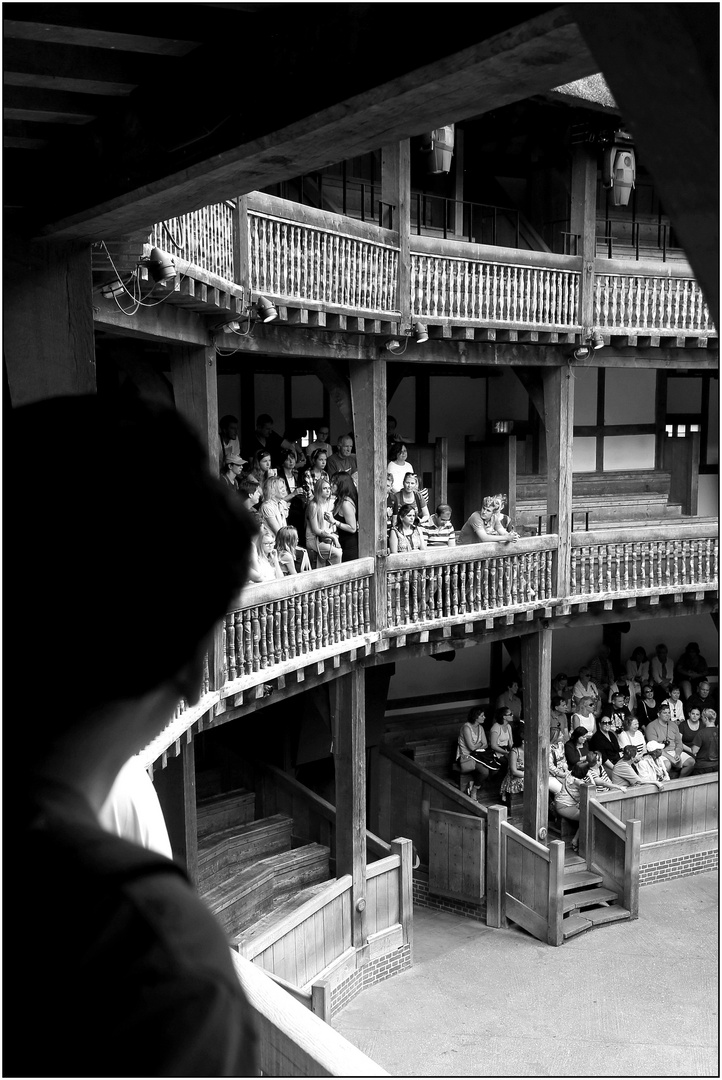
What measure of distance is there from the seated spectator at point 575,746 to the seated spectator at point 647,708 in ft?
5.48

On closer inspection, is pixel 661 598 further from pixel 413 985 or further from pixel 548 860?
pixel 413 985

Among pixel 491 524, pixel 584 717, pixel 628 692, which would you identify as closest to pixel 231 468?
pixel 491 524

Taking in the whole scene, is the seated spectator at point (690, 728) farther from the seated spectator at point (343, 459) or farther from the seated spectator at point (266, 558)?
the seated spectator at point (266, 558)

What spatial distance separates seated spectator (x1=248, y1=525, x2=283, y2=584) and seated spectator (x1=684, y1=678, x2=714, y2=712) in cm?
985

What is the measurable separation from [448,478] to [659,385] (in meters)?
4.39

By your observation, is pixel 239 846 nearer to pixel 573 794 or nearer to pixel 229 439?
pixel 229 439

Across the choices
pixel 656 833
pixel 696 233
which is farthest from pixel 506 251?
pixel 696 233

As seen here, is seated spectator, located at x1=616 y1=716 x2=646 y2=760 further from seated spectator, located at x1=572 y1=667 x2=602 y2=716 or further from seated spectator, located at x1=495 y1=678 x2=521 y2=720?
seated spectator, located at x1=495 y1=678 x2=521 y2=720

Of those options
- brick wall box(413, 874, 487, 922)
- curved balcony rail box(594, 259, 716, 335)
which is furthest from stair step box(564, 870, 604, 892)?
curved balcony rail box(594, 259, 716, 335)

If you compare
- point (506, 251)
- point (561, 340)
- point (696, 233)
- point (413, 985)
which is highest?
point (506, 251)

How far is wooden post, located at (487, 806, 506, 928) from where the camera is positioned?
14273 mm

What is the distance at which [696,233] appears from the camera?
1366 millimetres

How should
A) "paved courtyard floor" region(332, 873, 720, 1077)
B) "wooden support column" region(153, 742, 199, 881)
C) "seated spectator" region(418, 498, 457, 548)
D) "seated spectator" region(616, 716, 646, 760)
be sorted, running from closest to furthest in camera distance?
"wooden support column" region(153, 742, 199, 881)
"paved courtyard floor" region(332, 873, 720, 1077)
"seated spectator" region(418, 498, 457, 548)
"seated spectator" region(616, 716, 646, 760)

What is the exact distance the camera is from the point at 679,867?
16219 mm
